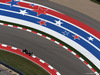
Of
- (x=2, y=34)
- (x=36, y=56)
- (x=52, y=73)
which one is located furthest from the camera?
(x=2, y=34)

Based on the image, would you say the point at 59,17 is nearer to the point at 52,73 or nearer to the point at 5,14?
the point at 5,14

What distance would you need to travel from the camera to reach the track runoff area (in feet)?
101

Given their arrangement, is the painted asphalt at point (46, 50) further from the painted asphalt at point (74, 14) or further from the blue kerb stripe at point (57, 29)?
the painted asphalt at point (74, 14)

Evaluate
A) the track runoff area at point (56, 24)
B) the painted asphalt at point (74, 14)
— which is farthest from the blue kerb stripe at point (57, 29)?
the painted asphalt at point (74, 14)

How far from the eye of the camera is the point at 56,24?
111 feet

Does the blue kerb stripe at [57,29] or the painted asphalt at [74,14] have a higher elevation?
the painted asphalt at [74,14]

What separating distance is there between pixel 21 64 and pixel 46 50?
5305 mm

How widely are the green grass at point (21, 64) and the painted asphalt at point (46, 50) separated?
2.05m

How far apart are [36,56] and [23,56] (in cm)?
224

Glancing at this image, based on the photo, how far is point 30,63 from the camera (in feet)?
87.9

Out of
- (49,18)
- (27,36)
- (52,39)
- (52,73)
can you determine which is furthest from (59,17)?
(52,73)

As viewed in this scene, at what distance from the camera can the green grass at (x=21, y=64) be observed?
25609 mm

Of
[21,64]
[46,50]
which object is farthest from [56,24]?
[21,64]

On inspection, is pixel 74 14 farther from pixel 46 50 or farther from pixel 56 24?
pixel 46 50
